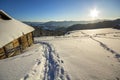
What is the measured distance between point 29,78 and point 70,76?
222 centimetres

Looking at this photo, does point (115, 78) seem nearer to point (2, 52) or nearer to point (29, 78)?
point (29, 78)

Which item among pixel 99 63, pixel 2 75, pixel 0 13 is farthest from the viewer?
pixel 0 13

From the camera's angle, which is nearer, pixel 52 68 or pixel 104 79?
pixel 104 79

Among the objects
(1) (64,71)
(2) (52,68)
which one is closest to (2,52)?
(2) (52,68)

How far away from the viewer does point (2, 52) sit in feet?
38.7

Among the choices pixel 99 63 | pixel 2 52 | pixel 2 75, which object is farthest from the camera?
pixel 2 52

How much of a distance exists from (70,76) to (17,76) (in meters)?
2.90

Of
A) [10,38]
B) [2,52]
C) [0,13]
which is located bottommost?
[2,52]

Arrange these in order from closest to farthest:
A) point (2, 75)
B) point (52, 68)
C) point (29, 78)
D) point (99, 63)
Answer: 1. point (29, 78)
2. point (2, 75)
3. point (52, 68)
4. point (99, 63)

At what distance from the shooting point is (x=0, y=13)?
683 inches

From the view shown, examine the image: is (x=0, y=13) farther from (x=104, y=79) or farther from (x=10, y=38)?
(x=104, y=79)

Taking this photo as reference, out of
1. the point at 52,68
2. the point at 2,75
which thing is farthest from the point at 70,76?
the point at 2,75

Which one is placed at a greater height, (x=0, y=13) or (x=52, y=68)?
(x=0, y=13)

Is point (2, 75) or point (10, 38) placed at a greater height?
point (10, 38)
